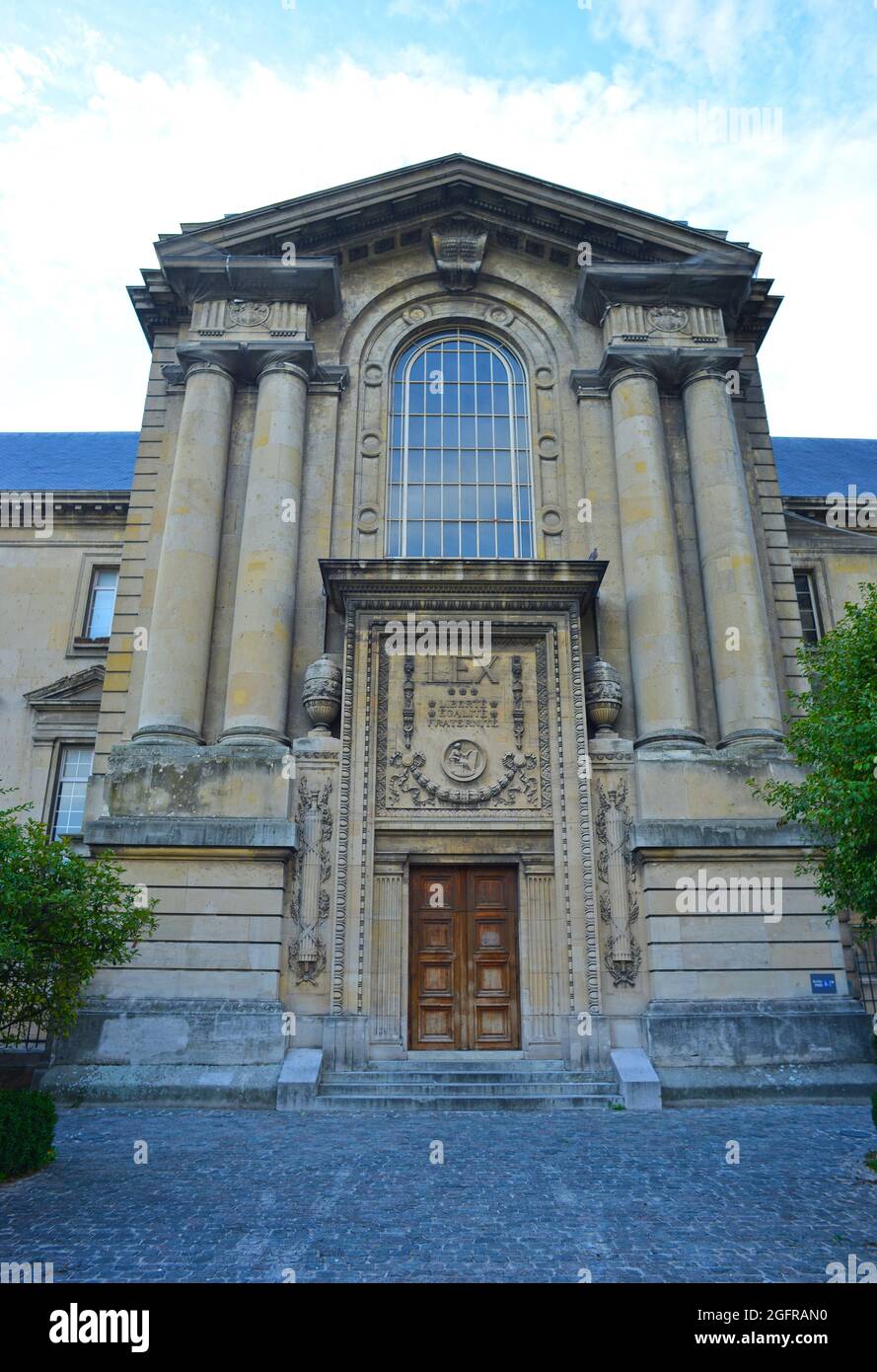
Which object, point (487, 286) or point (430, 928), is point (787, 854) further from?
point (487, 286)

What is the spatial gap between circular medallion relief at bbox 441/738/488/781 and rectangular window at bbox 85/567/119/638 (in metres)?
14.3

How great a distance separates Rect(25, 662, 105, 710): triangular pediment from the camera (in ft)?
89.4

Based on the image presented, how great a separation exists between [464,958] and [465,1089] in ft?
10.2

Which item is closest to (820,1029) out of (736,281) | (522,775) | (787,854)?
(787,854)

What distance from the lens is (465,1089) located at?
599 inches

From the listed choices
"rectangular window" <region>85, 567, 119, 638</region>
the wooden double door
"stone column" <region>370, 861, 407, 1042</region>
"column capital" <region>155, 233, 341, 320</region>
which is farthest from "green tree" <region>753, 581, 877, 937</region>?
"rectangular window" <region>85, 567, 119, 638</region>

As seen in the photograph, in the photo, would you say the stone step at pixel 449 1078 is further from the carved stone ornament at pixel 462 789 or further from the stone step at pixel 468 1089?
the carved stone ornament at pixel 462 789

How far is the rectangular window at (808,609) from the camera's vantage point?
1146 inches

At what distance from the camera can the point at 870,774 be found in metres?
11.5

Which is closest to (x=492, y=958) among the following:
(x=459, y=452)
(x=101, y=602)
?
(x=459, y=452)

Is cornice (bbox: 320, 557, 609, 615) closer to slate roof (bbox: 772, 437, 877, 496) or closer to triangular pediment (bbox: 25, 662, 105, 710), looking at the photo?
triangular pediment (bbox: 25, 662, 105, 710)

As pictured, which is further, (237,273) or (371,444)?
(371,444)

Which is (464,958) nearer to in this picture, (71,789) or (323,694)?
(323,694)

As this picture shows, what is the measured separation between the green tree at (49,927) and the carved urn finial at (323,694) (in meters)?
7.42
